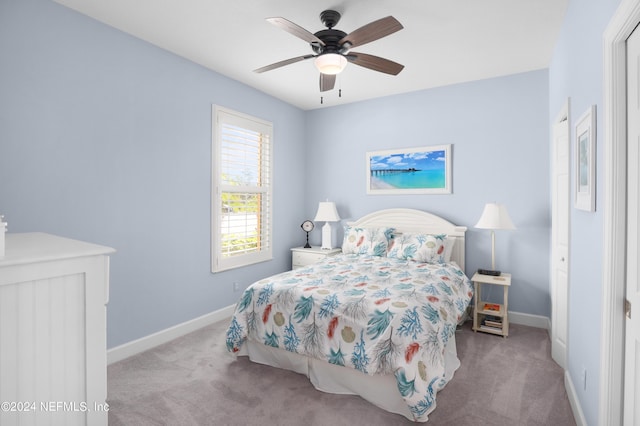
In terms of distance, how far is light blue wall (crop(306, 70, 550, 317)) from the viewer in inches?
148

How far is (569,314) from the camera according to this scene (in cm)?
248

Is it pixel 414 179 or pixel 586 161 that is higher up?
pixel 414 179

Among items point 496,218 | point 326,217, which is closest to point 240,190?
point 326,217

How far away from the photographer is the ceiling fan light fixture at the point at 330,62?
2.50 meters

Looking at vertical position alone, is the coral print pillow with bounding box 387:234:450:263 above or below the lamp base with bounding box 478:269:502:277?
above

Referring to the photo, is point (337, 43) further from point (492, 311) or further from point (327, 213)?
point (492, 311)

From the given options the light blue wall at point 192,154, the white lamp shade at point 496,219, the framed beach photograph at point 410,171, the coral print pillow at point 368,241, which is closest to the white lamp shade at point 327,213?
the light blue wall at point 192,154

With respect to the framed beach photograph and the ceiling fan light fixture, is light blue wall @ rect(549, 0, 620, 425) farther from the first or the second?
the framed beach photograph

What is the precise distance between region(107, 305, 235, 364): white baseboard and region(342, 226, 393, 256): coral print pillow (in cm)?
166

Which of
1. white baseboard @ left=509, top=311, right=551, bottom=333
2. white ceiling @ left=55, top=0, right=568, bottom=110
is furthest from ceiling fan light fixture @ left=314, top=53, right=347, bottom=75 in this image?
white baseboard @ left=509, top=311, right=551, bottom=333

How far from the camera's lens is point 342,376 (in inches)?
96.0

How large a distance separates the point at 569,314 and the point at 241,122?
3.77 m

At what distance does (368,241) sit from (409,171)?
1105 mm

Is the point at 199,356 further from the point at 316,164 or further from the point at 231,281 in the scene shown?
the point at 316,164
